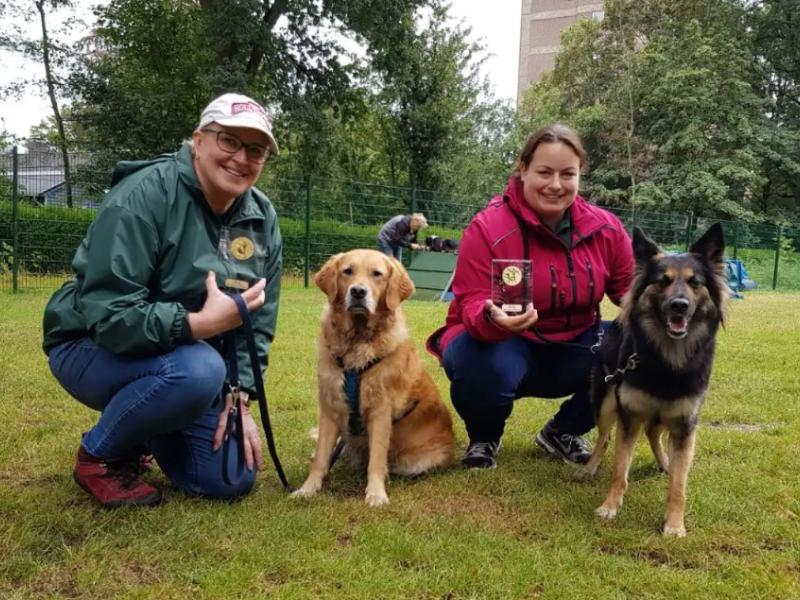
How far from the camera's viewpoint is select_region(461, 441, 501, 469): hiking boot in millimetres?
3336

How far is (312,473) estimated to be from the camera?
3043 mm

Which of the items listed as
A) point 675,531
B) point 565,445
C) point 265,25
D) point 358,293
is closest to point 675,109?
point 265,25

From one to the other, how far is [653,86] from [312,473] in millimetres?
26933

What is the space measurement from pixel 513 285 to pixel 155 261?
1570mm

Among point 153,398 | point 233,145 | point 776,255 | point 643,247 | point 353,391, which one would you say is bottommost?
point 353,391

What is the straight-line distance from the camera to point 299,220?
13.8 m

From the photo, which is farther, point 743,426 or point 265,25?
point 265,25

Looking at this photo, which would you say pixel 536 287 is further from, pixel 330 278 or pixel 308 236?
pixel 308 236


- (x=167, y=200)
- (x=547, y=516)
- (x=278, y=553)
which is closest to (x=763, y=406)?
(x=547, y=516)

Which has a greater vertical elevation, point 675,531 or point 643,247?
point 643,247

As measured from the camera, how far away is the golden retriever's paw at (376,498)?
9.33ft

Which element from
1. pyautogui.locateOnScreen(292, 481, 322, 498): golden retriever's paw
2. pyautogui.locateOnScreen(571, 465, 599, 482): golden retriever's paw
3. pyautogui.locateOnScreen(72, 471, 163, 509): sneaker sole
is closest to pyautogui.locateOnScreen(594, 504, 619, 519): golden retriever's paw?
pyautogui.locateOnScreen(571, 465, 599, 482): golden retriever's paw

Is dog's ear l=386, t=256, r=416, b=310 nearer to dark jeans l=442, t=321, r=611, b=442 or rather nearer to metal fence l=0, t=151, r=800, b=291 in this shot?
dark jeans l=442, t=321, r=611, b=442

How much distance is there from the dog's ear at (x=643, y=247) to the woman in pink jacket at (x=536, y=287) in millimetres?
346
